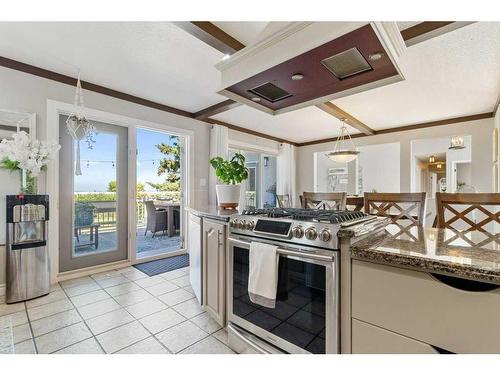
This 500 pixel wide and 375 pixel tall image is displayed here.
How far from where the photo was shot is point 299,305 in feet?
4.20

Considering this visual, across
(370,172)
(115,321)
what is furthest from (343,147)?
(115,321)

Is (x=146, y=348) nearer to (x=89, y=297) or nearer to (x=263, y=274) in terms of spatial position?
(x=263, y=274)

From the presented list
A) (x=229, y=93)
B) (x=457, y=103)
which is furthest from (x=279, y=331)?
(x=457, y=103)

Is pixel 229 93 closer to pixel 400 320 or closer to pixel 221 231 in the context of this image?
pixel 221 231

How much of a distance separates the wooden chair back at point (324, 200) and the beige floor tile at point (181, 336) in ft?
5.34

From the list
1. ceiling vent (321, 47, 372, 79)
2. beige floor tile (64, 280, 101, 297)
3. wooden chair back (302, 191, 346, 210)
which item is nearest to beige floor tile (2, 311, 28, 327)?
beige floor tile (64, 280, 101, 297)

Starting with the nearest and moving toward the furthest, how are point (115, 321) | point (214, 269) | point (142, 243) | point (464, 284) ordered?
point (464, 284) → point (214, 269) → point (115, 321) → point (142, 243)

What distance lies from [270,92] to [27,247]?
2736mm

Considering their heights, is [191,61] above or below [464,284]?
above

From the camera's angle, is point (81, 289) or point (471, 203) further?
point (81, 289)

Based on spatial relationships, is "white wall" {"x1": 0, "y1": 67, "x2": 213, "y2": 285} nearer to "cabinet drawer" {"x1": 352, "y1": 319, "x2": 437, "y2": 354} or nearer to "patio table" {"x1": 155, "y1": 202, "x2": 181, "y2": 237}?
"patio table" {"x1": 155, "y1": 202, "x2": 181, "y2": 237}

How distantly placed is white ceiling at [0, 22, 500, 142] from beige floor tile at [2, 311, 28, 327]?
2393 millimetres

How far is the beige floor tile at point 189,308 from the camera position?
83.4 inches
